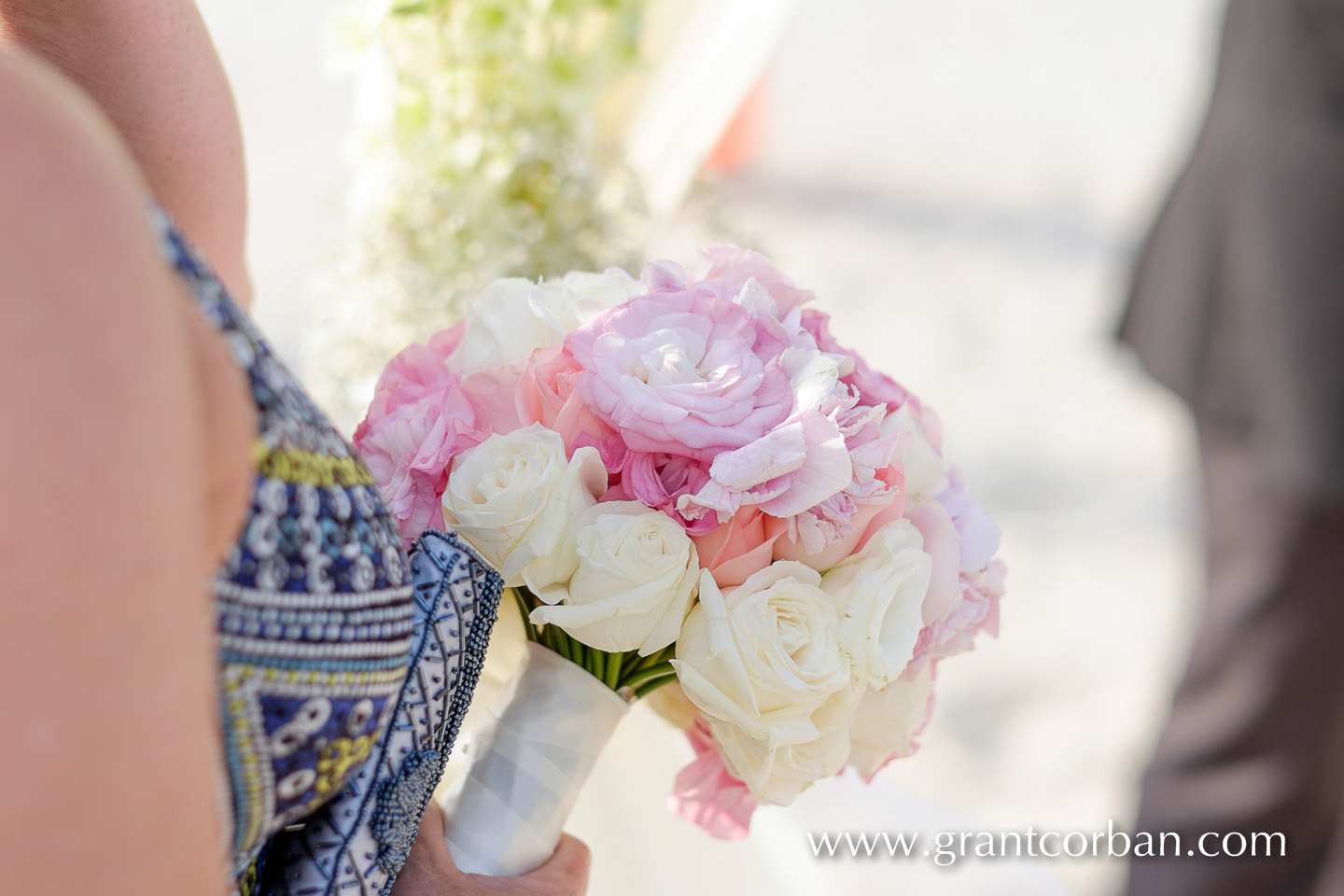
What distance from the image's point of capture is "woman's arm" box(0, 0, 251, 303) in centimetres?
72

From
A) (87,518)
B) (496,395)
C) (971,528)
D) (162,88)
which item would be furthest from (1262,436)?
(87,518)

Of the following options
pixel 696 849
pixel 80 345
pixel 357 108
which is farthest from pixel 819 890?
pixel 357 108

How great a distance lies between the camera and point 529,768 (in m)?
0.63

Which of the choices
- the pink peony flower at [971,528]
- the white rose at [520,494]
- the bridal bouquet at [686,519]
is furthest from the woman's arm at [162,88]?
the pink peony flower at [971,528]

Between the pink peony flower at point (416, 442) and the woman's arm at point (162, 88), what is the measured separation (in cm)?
27

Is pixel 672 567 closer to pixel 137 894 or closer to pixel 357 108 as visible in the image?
pixel 137 894

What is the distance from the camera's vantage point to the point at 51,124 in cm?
32

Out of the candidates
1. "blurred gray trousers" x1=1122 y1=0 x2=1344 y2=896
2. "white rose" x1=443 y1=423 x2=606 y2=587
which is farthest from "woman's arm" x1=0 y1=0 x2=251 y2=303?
"blurred gray trousers" x1=1122 y1=0 x2=1344 y2=896

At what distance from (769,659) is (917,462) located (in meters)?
0.16

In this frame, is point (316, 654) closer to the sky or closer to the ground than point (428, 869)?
closer to the sky

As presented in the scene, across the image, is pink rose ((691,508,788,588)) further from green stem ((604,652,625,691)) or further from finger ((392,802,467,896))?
finger ((392,802,467,896))

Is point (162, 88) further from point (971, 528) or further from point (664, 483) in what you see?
point (971, 528)

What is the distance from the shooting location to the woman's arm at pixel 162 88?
28.5 inches

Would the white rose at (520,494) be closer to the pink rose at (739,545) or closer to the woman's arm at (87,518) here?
the pink rose at (739,545)
